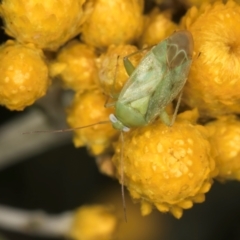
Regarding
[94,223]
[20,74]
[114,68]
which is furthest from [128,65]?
[94,223]

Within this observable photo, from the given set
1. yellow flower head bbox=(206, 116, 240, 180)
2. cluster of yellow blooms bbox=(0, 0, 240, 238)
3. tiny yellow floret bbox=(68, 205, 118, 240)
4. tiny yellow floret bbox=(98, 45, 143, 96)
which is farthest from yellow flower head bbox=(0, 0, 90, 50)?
tiny yellow floret bbox=(68, 205, 118, 240)

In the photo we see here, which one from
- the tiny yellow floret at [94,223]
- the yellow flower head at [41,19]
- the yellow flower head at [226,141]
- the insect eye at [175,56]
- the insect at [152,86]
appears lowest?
the tiny yellow floret at [94,223]

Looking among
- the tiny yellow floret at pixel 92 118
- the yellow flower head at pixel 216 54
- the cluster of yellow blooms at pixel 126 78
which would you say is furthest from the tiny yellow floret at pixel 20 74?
the yellow flower head at pixel 216 54

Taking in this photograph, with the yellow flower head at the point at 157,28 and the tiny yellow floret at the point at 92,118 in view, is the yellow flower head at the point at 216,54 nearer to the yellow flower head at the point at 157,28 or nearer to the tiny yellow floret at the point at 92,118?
the yellow flower head at the point at 157,28

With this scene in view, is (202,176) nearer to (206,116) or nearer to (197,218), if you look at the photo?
(206,116)

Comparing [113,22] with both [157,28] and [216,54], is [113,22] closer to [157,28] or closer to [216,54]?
[157,28]

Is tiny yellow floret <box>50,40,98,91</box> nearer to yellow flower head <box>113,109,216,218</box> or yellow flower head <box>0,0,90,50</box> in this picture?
yellow flower head <box>0,0,90,50</box>
